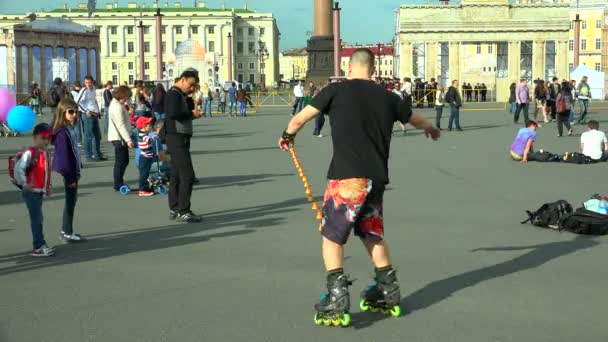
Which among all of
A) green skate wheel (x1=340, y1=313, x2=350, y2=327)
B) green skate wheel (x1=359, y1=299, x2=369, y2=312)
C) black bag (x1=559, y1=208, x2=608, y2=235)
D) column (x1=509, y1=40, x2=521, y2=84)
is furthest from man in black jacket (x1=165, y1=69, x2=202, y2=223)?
column (x1=509, y1=40, x2=521, y2=84)

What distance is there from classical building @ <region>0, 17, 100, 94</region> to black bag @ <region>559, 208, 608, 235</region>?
2228 inches

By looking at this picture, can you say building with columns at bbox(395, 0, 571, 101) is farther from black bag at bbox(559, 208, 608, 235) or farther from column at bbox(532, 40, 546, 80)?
black bag at bbox(559, 208, 608, 235)

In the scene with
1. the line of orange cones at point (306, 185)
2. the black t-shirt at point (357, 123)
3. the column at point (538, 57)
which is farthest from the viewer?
the column at point (538, 57)

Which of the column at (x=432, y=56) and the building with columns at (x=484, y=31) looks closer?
the column at (x=432, y=56)

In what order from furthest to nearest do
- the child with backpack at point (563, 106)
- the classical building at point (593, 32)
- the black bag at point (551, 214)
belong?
the classical building at point (593, 32)
the child with backpack at point (563, 106)
the black bag at point (551, 214)

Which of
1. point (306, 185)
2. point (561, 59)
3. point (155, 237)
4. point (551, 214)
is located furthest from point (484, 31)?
point (155, 237)

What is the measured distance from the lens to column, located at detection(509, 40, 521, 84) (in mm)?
67188

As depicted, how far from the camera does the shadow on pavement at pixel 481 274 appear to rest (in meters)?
6.36

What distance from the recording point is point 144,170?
13.4 m

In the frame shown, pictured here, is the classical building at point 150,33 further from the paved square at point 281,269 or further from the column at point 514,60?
the paved square at point 281,269

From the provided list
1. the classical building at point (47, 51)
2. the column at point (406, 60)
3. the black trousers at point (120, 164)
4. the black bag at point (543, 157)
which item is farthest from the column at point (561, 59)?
the black trousers at point (120, 164)

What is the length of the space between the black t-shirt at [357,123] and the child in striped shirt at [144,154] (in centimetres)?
766

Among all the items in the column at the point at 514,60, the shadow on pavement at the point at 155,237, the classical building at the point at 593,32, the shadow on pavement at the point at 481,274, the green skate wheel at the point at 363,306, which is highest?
the classical building at the point at 593,32

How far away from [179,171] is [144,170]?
2690 millimetres
